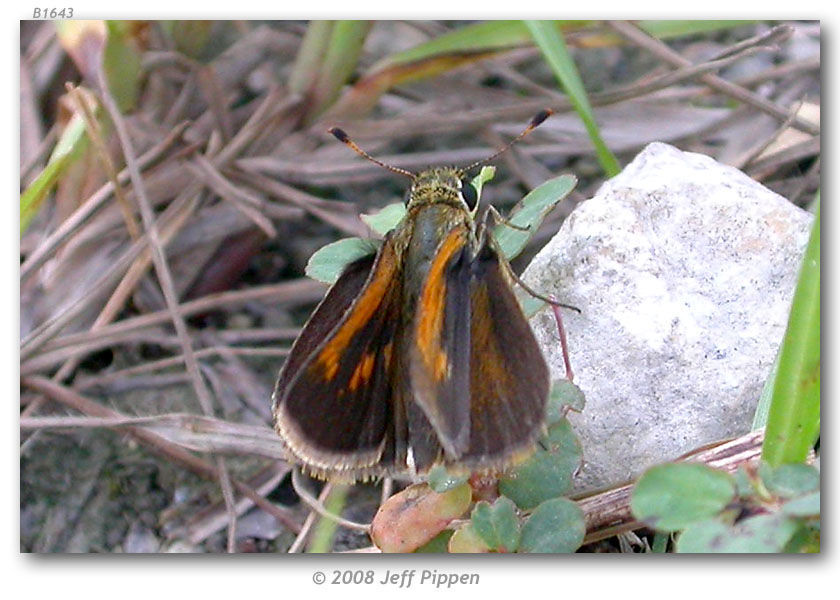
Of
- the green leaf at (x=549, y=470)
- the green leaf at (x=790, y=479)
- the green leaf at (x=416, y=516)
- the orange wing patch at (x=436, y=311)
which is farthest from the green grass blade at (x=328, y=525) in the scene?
the green leaf at (x=790, y=479)

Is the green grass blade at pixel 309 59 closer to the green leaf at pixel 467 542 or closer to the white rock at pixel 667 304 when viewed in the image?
the white rock at pixel 667 304

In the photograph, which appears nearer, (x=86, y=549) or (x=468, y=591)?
(x=468, y=591)

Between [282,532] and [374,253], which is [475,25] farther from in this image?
[282,532]

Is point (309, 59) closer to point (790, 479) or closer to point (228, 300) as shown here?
point (228, 300)

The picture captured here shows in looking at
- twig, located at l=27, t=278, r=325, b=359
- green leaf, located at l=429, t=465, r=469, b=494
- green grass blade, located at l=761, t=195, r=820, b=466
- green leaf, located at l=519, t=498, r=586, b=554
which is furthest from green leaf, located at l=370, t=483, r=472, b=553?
twig, located at l=27, t=278, r=325, b=359

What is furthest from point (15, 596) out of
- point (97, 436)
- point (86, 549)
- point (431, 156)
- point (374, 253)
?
point (431, 156)

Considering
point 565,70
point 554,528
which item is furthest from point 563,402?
point 565,70
